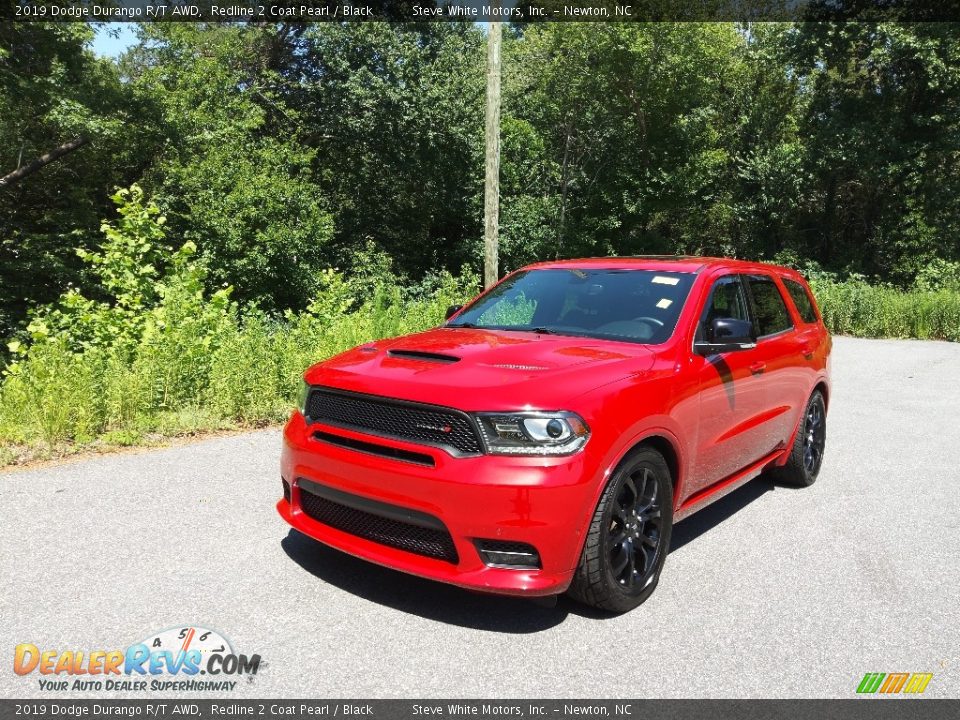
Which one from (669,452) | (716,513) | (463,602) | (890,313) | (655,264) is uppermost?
→ (655,264)


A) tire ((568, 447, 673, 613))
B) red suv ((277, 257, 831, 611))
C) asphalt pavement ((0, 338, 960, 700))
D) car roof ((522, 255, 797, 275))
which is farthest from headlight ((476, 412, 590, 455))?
car roof ((522, 255, 797, 275))

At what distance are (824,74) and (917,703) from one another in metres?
34.1

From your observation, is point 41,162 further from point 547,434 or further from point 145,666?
point 547,434

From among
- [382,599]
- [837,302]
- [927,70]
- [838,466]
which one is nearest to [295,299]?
[837,302]

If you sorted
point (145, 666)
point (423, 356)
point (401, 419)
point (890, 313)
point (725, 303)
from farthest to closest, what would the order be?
point (890, 313), point (725, 303), point (423, 356), point (401, 419), point (145, 666)

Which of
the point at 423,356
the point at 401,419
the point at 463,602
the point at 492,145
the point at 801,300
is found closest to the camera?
the point at 401,419

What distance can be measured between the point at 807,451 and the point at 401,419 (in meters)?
4.01

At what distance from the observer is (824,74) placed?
104 feet

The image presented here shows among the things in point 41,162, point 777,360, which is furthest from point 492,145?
point 41,162

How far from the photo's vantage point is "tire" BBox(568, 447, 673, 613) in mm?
3535

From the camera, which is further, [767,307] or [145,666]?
[767,307]

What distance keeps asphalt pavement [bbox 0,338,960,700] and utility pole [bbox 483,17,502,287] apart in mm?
9013

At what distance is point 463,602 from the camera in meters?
3.84

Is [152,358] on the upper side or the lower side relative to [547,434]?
lower
